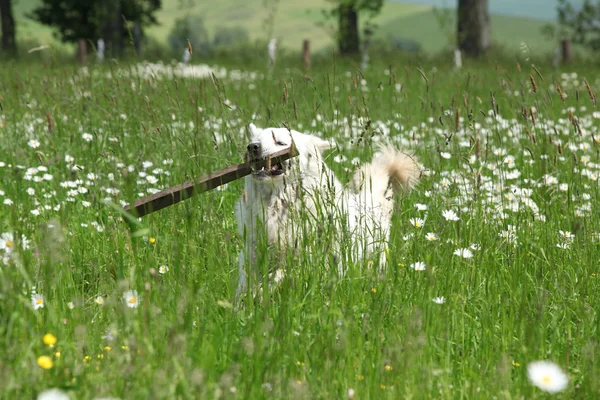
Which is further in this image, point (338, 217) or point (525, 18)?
point (525, 18)

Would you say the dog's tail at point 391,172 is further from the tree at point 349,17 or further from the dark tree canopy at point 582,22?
the dark tree canopy at point 582,22

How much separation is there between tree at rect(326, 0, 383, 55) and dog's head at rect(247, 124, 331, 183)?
16.3m

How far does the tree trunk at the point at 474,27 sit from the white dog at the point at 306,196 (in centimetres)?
1507

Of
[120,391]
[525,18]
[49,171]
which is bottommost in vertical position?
[525,18]

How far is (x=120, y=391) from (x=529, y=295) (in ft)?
6.67

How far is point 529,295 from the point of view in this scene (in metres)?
3.12

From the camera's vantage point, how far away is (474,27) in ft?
60.3

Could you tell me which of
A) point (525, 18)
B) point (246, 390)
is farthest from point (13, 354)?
point (525, 18)

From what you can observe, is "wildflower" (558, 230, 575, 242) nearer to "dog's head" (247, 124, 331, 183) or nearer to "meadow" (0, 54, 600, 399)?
Answer: "meadow" (0, 54, 600, 399)

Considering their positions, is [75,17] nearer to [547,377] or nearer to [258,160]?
[258,160]

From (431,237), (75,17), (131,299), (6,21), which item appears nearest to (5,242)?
(131,299)

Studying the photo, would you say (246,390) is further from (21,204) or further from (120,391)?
(21,204)

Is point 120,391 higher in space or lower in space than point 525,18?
→ higher

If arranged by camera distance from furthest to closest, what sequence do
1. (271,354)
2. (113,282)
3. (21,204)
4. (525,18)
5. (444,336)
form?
(525,18) → (21,204) → (113,282) → (444,336) → (271,354)
